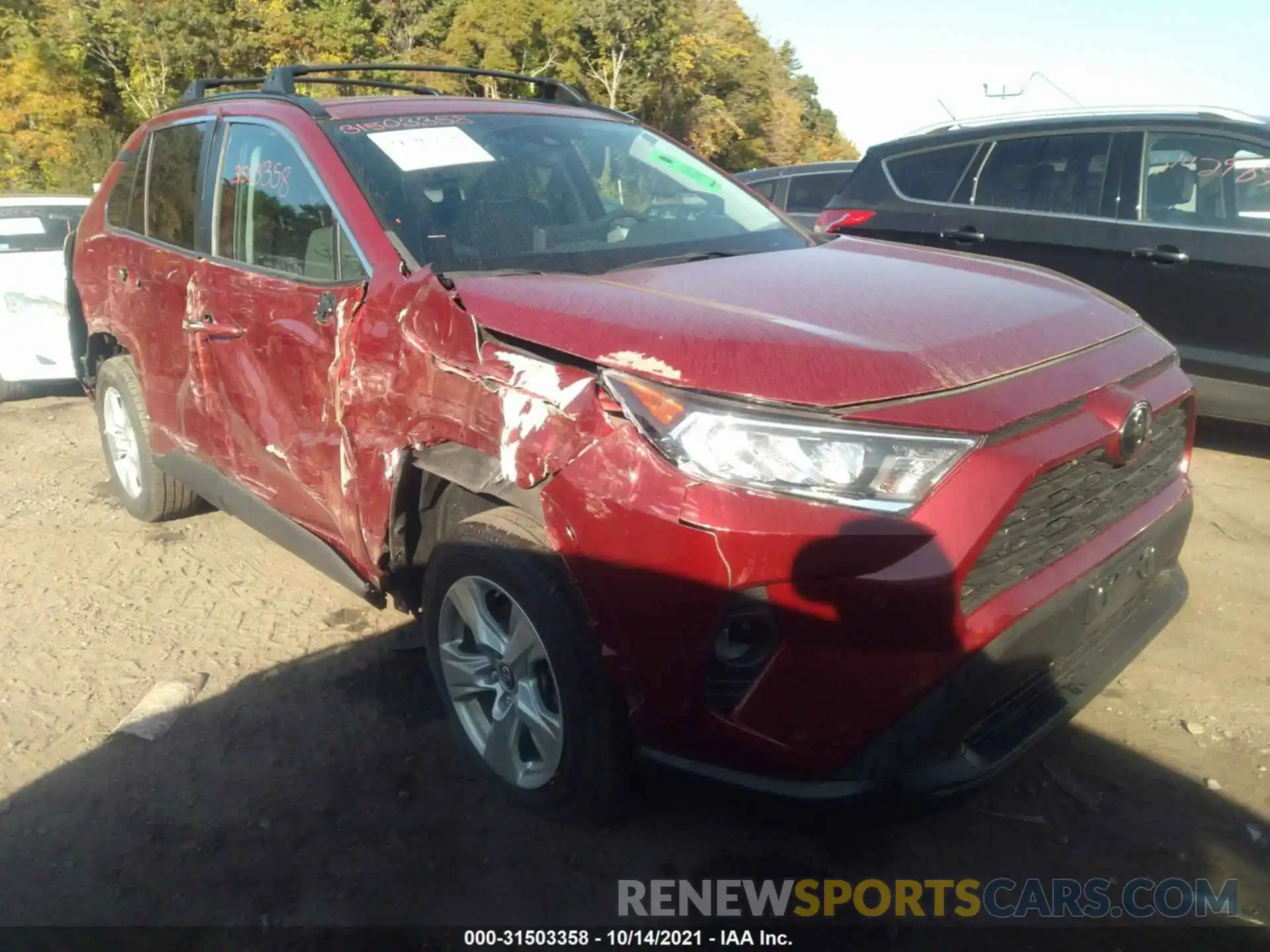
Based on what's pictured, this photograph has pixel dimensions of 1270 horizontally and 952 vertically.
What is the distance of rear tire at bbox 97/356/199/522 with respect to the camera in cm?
452

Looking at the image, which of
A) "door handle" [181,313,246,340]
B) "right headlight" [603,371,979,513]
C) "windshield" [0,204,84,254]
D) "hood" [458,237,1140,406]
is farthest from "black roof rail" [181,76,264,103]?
"right headlight" [603,371,979,513]

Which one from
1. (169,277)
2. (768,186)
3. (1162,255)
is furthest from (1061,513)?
(768,186)

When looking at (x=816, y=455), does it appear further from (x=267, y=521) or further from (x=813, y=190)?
(x=813, y=190)

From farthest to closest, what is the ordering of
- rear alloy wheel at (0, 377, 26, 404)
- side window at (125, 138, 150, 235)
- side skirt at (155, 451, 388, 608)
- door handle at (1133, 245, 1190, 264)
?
1. rear alloy wheel at (0, 377, 26, 404)
2. door handle at (1133, 245, 1190, 264)
3. side window at (125, 138, 150, 235)
4. side skirt at (155, 451, 388, 608)

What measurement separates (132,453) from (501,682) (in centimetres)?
300

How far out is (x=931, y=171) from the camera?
6.13 meters

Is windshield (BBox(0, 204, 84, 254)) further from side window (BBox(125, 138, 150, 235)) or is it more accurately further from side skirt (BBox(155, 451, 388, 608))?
side skirt (BBox(155, 451, 388, 608))

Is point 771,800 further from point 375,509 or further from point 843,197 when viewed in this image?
point 843,197

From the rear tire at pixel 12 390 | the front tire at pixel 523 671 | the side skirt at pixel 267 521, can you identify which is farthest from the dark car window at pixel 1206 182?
the rear tire at pixel 12 390

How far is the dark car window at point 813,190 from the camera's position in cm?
940

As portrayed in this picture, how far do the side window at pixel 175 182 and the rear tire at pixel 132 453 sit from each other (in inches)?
28.9

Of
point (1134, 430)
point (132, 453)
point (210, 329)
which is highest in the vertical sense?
point (1134, 430)

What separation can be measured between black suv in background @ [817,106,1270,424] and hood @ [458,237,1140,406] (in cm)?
246

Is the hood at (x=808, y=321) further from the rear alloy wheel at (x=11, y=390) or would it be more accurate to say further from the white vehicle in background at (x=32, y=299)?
the rear alloy wheel at (x=11, y=390)
